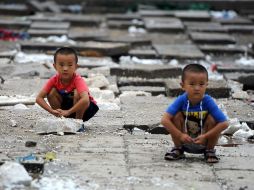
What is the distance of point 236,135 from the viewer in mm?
6871

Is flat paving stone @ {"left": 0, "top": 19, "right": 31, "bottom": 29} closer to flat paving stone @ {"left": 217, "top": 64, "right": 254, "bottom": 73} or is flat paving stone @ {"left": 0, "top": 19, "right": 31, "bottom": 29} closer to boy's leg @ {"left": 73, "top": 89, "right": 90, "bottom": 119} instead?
flat paving stone @ {"left": 217, "top": 64, "right": 254, "bottom": 73}

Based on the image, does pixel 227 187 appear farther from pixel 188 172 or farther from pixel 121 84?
pixel 121 84

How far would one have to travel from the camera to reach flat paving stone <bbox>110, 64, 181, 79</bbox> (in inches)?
405

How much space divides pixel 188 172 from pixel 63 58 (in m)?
2.01

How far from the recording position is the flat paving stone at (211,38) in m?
13.5

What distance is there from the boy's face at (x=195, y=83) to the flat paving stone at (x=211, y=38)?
26.2 feet

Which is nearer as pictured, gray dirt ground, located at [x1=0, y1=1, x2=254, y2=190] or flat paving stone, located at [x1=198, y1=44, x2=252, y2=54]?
gray dirt ground, located at [x1=0, y1=1, x2=254, y2=190]

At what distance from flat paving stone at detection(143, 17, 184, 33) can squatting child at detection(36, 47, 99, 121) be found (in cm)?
788

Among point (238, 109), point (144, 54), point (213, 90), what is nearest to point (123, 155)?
point (238, 109)

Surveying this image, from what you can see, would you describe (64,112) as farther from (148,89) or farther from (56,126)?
(148,89)

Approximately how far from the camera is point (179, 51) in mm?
12469

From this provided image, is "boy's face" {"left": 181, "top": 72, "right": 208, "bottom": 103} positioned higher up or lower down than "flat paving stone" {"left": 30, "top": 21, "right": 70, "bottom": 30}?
lower down

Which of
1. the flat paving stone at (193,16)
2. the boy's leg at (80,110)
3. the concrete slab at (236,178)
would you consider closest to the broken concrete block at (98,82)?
the boy's leg at (80,110)

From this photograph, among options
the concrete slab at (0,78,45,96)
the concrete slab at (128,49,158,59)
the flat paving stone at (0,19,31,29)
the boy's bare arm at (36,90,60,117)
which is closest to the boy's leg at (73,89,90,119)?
the boy's bare arm at (36,90,60,117)
